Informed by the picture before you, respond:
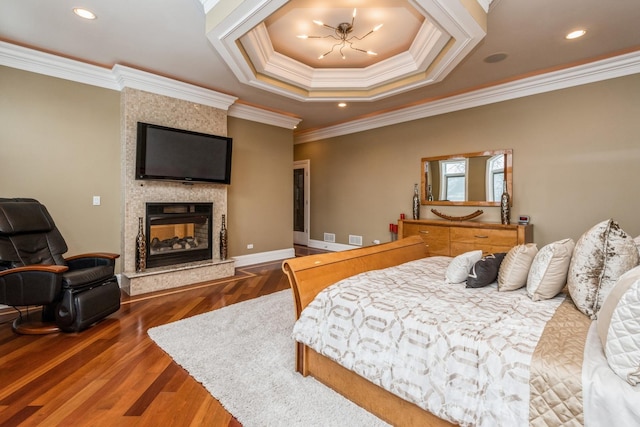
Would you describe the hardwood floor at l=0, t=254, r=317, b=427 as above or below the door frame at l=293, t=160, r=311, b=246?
below

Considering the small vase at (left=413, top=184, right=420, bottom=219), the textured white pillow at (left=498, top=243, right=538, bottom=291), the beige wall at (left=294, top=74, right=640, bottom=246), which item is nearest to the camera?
the textured white pillow at (left=498, top=243, right=538, bottom=291)

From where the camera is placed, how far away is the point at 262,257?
5.68 m

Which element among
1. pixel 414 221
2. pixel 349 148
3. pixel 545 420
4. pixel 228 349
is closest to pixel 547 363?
pixel 545 420

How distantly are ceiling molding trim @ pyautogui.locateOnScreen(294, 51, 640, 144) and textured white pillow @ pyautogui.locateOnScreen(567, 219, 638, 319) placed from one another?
3.40 metres

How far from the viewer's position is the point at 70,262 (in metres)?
3.12

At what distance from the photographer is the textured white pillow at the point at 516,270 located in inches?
70.8

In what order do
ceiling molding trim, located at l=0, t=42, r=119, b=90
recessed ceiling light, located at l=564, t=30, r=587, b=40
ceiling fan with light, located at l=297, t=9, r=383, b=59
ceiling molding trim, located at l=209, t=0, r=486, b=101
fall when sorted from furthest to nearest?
ceiling molding trim, located at l=0, t=42, r=119, b=90
ceiling fan with light, located at l=297, t=9, r=383, b=59
recessed ceiling light, located at l=564, t=30, r=587, b=40
ceiling molding trim, located at l=209, t=0, r=486, b=101

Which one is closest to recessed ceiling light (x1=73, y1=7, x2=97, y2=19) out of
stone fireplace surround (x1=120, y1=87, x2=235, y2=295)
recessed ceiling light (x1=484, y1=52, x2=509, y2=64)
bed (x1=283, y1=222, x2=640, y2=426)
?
stone fireplace surround (x1=120, y1=87, x2=235, y2=295)

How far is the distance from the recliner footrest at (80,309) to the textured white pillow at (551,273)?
346 cm

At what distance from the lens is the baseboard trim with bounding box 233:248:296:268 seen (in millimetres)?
5336

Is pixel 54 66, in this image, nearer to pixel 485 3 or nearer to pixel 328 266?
pixel 328 266

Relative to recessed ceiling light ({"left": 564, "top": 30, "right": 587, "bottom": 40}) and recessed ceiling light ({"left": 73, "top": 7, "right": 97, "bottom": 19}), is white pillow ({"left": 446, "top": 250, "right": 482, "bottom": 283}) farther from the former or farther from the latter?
recessed ceiling light ({"left": 73, "top": 7, "right": 97, "bottom": 19})

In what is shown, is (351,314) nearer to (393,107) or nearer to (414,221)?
(414,221)

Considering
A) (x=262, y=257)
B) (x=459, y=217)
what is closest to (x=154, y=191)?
(x=262, y=257)
